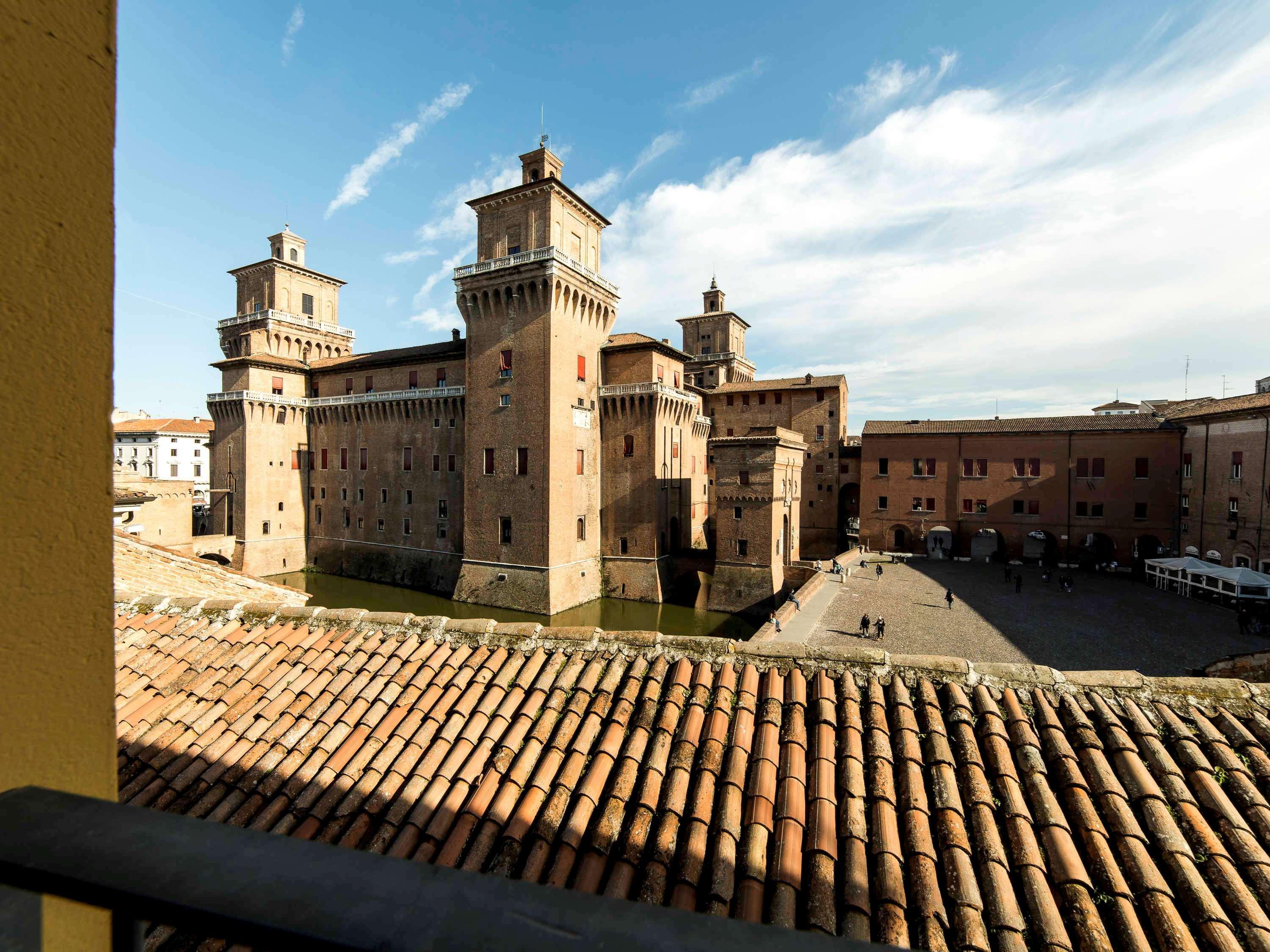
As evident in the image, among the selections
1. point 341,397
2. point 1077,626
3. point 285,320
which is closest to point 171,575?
point 1077,626

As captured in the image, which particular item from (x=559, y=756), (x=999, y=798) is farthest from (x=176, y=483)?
(x=999, y=798)

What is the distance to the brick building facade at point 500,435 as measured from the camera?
1126 inches

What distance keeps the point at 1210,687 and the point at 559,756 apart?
16.5 ft

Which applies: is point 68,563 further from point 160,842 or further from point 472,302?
point 472,302

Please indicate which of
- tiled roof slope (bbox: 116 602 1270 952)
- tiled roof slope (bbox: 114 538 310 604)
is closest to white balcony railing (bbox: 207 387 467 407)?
tiled roof slope (bbox: 114 538 310 604)

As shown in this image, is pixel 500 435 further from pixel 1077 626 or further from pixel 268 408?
pixel 1077 626

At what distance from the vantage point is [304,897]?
0.69m

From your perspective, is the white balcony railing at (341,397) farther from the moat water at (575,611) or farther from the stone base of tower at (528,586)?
the moat water at (575,611)

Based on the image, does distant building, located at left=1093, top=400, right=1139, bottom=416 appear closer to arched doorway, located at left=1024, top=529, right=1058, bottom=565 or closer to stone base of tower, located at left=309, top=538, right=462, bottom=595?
arched doorway, located at left=1024, top=529, right=1058, bottom=565

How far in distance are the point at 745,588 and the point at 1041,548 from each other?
20057mm

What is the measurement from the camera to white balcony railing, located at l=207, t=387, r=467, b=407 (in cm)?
3438

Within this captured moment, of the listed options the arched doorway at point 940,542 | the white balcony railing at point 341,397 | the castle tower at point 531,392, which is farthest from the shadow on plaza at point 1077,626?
the white balcony railing at point 341,397

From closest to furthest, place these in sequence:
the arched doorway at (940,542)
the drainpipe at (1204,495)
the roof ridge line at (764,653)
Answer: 1. the roof ridge line at (764,653)
2. the drainpipe at (1204,495)
3. the arched doorway at (940,542)

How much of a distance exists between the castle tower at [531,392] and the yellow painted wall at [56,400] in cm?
2691
